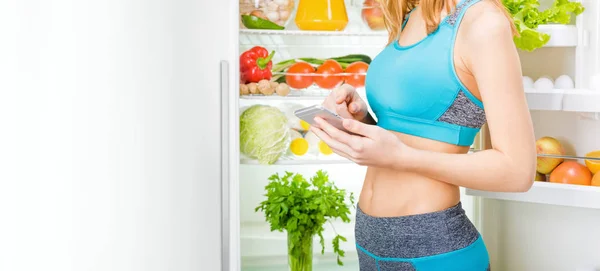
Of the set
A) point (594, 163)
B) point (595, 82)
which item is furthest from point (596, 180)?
point (595, 82)

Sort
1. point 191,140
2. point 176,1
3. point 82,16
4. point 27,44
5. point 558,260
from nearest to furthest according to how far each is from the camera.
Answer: point 27,44, point 82,16, point 176,1, point 191,140, point 558,260

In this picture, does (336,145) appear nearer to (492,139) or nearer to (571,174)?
(492,139)

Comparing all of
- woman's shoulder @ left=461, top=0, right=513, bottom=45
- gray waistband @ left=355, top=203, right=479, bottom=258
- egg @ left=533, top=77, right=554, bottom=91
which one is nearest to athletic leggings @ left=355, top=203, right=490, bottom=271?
gray waistband @ left=355, top=203, right=479, bottom=258

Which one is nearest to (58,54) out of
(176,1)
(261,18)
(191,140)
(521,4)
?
(176,1)

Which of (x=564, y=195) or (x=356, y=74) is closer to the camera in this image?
(x=564, y=195)

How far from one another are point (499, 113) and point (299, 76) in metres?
1.65

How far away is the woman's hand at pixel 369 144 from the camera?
1076 mm

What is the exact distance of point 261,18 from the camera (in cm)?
258

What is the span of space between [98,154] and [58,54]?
11cm

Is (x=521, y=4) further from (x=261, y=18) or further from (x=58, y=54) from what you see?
(x=58, y=54)

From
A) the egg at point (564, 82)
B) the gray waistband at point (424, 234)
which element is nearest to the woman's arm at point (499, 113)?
the gray waistband at point (424, 234)

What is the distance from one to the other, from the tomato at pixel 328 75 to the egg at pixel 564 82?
3.19 feet

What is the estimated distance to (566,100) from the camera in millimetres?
1786

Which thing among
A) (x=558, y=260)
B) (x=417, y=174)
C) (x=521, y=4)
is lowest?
(x=558, y=260)
